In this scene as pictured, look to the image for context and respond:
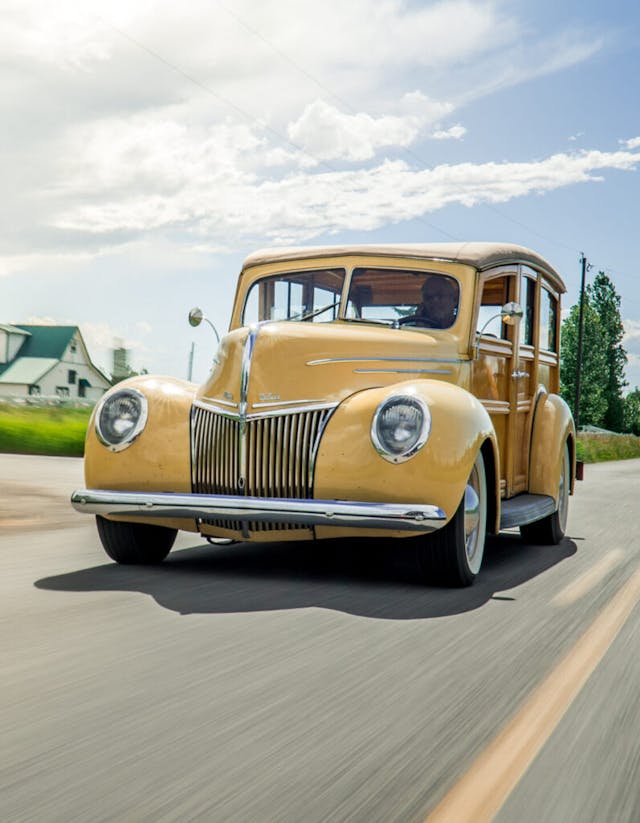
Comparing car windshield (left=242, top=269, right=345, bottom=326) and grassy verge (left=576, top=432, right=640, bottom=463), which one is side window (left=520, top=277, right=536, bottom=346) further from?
grassy verge (left=576, top=432, right=640, bottom=463)

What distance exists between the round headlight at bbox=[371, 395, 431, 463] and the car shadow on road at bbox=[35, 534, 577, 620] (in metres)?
0.76

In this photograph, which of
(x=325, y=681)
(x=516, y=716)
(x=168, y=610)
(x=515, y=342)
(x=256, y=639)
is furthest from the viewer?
(x=515, y=342)

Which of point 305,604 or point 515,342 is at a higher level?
point 515,342

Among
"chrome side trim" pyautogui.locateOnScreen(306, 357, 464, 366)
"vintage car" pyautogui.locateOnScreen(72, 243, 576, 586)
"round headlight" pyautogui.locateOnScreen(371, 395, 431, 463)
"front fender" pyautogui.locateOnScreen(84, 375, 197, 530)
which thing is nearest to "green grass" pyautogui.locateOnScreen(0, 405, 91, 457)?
"vintage car" pyautogui.locateOnScreen(72, 243, 576, 586)

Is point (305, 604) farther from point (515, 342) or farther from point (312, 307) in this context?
point (515, 342)

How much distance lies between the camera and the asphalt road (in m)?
2.78

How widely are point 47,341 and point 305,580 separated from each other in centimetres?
5932

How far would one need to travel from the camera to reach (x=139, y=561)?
267 inches

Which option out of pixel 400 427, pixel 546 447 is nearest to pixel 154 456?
pixel 400 427

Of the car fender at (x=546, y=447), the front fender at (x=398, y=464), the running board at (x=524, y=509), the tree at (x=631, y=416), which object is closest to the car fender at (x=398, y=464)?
the front fender at (x=398, y=464)

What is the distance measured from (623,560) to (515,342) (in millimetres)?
1875

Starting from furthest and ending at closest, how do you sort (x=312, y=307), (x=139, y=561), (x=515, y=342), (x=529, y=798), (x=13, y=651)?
1. (x=515, y=342)
2. (x=312, y=307)
3. (x=139, y=561)
4. (x=13, y=651)
5. (x=529, y=798)

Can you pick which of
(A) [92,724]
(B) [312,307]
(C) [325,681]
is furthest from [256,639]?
Result: (B) [312,307]

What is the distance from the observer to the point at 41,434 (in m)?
22.3
